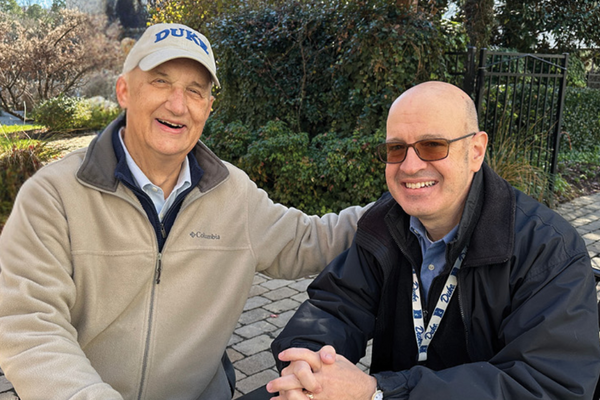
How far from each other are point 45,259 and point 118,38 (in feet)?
93.7

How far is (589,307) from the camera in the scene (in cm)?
177

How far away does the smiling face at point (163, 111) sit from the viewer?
2305mm

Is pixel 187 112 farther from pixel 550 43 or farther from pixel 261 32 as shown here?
pixel 550 43

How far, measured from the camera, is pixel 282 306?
16.4 feet

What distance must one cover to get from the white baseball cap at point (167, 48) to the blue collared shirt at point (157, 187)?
360 mm

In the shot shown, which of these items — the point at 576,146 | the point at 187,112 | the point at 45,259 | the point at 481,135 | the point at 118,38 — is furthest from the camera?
the point at 118,38

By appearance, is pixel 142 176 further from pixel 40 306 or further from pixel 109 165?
pixel 40 306

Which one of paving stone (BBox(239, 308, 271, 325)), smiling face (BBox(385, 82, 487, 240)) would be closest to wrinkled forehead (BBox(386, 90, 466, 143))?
smiling face (BBox(385, 82, 487, 240))

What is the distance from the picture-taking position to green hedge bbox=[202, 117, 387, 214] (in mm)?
7211

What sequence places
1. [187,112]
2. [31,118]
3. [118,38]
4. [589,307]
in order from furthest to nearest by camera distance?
[118,38]
[31,118]
[187,112]
[589,307]

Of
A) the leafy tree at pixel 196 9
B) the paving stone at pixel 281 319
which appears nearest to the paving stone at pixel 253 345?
the paving stone at pixel 281 319

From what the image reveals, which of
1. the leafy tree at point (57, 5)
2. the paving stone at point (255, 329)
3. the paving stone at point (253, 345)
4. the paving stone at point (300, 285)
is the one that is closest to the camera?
the paving stone at point (253, 345)

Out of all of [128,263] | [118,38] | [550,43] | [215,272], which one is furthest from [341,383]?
[118,38]

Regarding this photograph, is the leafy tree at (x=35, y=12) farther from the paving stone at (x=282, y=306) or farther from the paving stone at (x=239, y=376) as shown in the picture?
the paving stone at (x=239, y=376)
